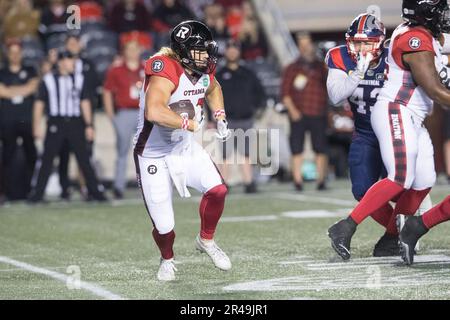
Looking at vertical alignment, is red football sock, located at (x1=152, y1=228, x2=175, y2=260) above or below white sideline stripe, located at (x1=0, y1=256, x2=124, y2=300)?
above

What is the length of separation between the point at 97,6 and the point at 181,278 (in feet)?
32.5

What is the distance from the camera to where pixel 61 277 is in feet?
21.5

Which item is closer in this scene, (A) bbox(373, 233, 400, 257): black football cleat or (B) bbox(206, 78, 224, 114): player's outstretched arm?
(B) bbox(206, 78, 224, 114): player's outstretched arm

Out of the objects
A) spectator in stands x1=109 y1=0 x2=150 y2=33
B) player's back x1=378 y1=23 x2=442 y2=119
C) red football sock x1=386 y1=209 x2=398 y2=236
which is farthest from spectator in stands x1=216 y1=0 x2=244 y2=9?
player's back x1=378 y1=23 x2=442 y2=119

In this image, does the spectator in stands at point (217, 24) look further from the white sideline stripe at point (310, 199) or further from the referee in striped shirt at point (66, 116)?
the referee in striped shirt at point (66, 116)

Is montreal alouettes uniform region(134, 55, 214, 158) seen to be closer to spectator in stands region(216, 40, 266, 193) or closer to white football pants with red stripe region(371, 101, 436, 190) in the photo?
white football pants with red stripe region(371, 101, 436, 190)

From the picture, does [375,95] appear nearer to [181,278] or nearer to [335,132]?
[181,278]

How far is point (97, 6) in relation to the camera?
51.6ft

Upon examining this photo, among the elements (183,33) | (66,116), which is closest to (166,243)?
(183,33)

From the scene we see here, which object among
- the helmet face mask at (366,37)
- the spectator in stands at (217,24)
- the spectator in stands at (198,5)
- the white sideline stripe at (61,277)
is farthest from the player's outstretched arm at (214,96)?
the spectator in stands at (198,5)

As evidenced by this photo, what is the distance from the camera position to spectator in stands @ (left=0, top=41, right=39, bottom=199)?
12195 mm

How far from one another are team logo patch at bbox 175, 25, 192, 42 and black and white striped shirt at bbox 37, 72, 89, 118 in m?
5.61

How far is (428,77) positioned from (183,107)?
4.81ft

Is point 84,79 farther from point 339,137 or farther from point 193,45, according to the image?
point 193,45
